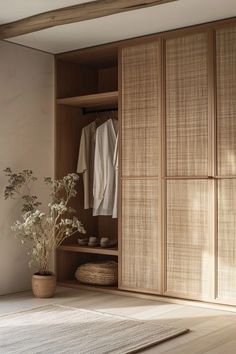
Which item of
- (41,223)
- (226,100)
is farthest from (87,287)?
(226,100)

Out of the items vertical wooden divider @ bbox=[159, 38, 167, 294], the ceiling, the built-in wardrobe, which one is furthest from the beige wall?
vertical wooden divider @ bbox=[159, 38, 167, 294]

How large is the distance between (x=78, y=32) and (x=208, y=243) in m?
2.18

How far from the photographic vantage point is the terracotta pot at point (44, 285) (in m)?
4.91

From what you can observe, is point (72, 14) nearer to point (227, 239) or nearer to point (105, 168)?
point (105, 168)

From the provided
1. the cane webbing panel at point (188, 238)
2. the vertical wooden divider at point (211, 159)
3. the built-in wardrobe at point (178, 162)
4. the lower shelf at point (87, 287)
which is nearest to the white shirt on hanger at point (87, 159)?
the built-in wardrobe at point (178, 162)

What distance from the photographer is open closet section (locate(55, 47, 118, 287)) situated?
18.3 feet

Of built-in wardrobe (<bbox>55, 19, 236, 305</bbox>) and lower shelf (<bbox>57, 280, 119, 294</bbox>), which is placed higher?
built-in wardrobe (<bbox>55, 19, 236, 305</bbox>)

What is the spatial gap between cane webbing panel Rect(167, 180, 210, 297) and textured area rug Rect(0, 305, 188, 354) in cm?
75

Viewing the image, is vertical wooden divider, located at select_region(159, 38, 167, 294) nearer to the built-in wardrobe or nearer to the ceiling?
the built-in wardrobe

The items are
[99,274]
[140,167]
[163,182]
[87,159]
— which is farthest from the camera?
[87,159]

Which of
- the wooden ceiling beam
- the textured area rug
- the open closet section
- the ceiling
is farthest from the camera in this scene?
the open closet section

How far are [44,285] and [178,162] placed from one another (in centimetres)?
162

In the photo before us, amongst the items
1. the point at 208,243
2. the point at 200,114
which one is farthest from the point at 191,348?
the point at 200,114

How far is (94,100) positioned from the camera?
546 centimetres
